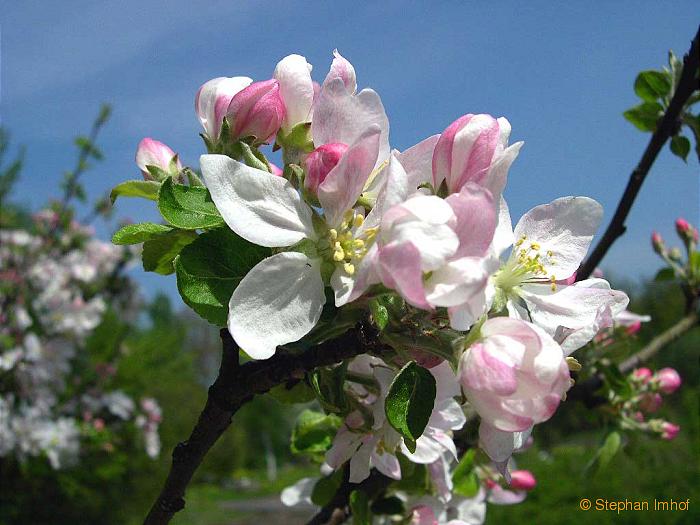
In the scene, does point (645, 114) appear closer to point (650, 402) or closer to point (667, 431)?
point (650, 402)

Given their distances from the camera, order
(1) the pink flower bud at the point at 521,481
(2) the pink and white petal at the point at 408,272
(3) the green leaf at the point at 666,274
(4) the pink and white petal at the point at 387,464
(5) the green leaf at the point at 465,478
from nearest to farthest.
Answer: (2) the pink and white petal at the point at 408,272, (4) the pink and white petal at the point at 387,464, (5) the green leaf at the point at 465,478, (1) the pink flower bud at the point at 521,481, (3) the green leaf at the point at 666,274

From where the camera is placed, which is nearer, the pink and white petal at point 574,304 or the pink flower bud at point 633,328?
the pink and white petal at point 574,304

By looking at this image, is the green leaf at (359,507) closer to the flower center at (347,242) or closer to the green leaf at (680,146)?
the flower center at (347,242)

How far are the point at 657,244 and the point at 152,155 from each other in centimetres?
167

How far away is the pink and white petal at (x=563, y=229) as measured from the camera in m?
0.69

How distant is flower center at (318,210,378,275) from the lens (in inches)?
23.2

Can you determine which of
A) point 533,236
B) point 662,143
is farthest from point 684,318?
point 533,236

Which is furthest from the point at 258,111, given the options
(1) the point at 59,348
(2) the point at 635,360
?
(1) the point at 59,348

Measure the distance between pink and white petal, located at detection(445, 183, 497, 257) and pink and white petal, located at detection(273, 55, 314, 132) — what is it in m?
0.24

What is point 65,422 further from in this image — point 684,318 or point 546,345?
point 546,345

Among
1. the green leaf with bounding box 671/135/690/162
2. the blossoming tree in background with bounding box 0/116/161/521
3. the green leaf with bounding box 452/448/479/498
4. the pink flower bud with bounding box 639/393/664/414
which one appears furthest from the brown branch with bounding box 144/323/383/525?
the blossoming tree in background with bounding box 0/116/161/521

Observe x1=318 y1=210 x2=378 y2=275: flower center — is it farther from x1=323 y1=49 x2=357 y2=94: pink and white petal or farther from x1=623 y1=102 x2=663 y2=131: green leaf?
x1=623 y1=102 x2=663 y2=131: green leaf

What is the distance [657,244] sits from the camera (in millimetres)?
1966

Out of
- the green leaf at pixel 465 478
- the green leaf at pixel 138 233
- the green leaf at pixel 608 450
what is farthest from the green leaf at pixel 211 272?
the green leaf at pixel 608 450
